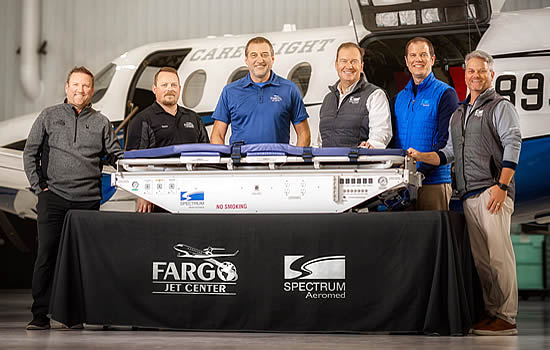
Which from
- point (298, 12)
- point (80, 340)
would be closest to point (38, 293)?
point (80, 340)

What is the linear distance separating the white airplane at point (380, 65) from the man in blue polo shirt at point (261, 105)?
2.67 m

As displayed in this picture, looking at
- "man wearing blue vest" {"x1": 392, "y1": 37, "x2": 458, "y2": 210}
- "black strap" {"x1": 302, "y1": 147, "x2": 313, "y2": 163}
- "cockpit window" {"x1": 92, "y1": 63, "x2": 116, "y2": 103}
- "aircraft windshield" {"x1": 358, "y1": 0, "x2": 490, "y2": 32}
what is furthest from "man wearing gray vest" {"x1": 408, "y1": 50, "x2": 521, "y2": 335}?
"cockpit window" {"x1": 92, "y1": 63, "x2": 116, "y2": 103}

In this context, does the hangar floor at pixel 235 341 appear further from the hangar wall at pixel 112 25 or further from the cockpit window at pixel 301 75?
the hangar wall at pixel 112 25

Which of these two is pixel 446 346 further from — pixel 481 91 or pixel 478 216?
pixel 481 91

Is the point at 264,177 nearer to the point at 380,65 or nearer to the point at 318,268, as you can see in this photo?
the point at 318,268

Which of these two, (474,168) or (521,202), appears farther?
(521,202)

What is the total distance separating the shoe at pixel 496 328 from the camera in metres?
4.27

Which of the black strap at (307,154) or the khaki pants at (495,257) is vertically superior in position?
the black strap at (307,154)

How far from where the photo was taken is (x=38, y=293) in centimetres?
467

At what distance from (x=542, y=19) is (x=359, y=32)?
192 cm

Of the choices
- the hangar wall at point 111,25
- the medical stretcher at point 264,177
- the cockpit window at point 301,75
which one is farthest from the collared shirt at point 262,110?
the hangar wall at point 111,25

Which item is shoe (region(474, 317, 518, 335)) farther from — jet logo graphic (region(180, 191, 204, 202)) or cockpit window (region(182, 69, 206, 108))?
cockpit window (region(182, 69, 206, 108))

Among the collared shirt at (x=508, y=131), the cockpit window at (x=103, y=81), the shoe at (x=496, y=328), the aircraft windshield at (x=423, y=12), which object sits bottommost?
the shoe at (x=496, y=328)

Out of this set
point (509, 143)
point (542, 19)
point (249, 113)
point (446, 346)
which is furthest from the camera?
point (542, 19)
